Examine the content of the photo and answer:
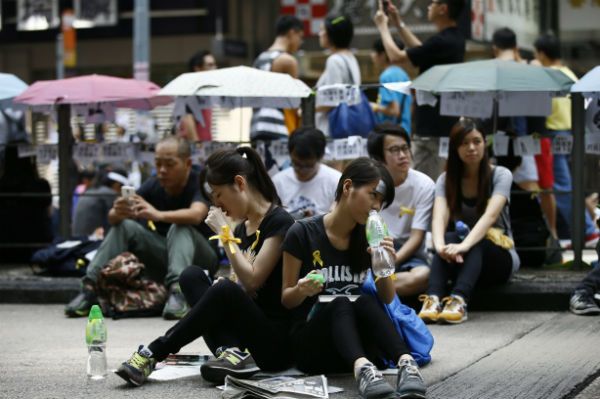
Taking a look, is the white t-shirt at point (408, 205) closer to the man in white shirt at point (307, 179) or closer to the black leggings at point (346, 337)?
the man in white shirt at point (307, 179)

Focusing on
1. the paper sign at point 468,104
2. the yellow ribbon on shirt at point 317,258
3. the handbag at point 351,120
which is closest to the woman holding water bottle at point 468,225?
the paper sign at point 468,104

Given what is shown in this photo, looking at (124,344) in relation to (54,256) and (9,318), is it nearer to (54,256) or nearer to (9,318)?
(9,318)

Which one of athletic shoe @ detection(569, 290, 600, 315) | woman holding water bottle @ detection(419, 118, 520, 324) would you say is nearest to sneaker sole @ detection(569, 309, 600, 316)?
athletic shoe @ detection(569, 290, 600, 315)

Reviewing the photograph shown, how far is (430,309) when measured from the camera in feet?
26.4

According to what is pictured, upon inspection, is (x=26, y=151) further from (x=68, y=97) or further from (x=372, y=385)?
(x=372, y=385)

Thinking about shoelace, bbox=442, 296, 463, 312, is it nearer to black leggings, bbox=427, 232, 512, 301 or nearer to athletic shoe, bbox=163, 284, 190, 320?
black leggings, bbox=427, 232, 512, 301

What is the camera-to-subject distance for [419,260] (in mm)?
8641

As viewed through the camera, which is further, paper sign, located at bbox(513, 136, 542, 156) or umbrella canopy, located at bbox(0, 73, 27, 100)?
umbrella canopy, located at bbox(0, 73, 27, 100)

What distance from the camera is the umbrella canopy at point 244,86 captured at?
32.2ft

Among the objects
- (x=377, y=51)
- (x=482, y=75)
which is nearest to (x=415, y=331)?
(x=482, y=75)

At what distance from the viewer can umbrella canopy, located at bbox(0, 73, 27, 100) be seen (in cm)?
1054

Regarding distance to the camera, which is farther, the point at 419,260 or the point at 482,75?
the point at 482,75

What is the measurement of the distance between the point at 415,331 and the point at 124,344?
211cm

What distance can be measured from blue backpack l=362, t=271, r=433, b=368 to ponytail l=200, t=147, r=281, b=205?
0.72 meters
